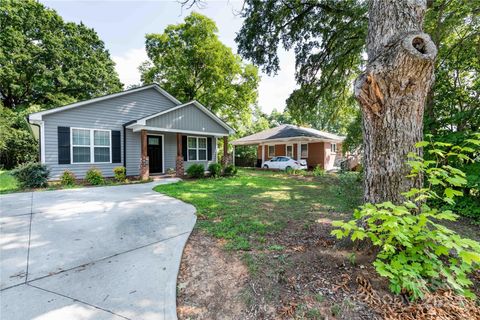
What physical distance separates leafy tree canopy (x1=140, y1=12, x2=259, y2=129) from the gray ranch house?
6.08m

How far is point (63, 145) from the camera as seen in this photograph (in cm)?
951

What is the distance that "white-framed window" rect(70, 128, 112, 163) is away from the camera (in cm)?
987

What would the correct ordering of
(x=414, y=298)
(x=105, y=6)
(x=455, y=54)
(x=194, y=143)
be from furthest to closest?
(x=194, y=143) → (x=105, y=6) → (x=455, y=54) → (x=414, y=298)

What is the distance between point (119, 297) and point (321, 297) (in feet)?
6.84

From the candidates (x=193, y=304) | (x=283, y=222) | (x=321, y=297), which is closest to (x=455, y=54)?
(x=283, y=222)

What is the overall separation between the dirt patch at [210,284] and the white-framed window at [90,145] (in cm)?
935

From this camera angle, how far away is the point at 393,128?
2.40m

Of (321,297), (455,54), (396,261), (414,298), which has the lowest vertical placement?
(321,297)

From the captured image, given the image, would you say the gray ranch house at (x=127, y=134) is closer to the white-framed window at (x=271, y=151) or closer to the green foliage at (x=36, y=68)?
the white-framed window at (x=271, y=151)

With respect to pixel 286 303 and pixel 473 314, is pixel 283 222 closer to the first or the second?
pixel 286 303

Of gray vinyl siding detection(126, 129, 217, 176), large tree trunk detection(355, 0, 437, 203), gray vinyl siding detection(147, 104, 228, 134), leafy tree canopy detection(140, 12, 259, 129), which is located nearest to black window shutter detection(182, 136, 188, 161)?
gray vinyl siding detection(126, 129, 217, 176)

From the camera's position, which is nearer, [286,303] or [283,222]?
[286,303]

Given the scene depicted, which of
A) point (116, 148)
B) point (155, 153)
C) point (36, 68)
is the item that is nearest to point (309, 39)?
point (155, 153)

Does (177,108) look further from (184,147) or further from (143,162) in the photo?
(143,162)
